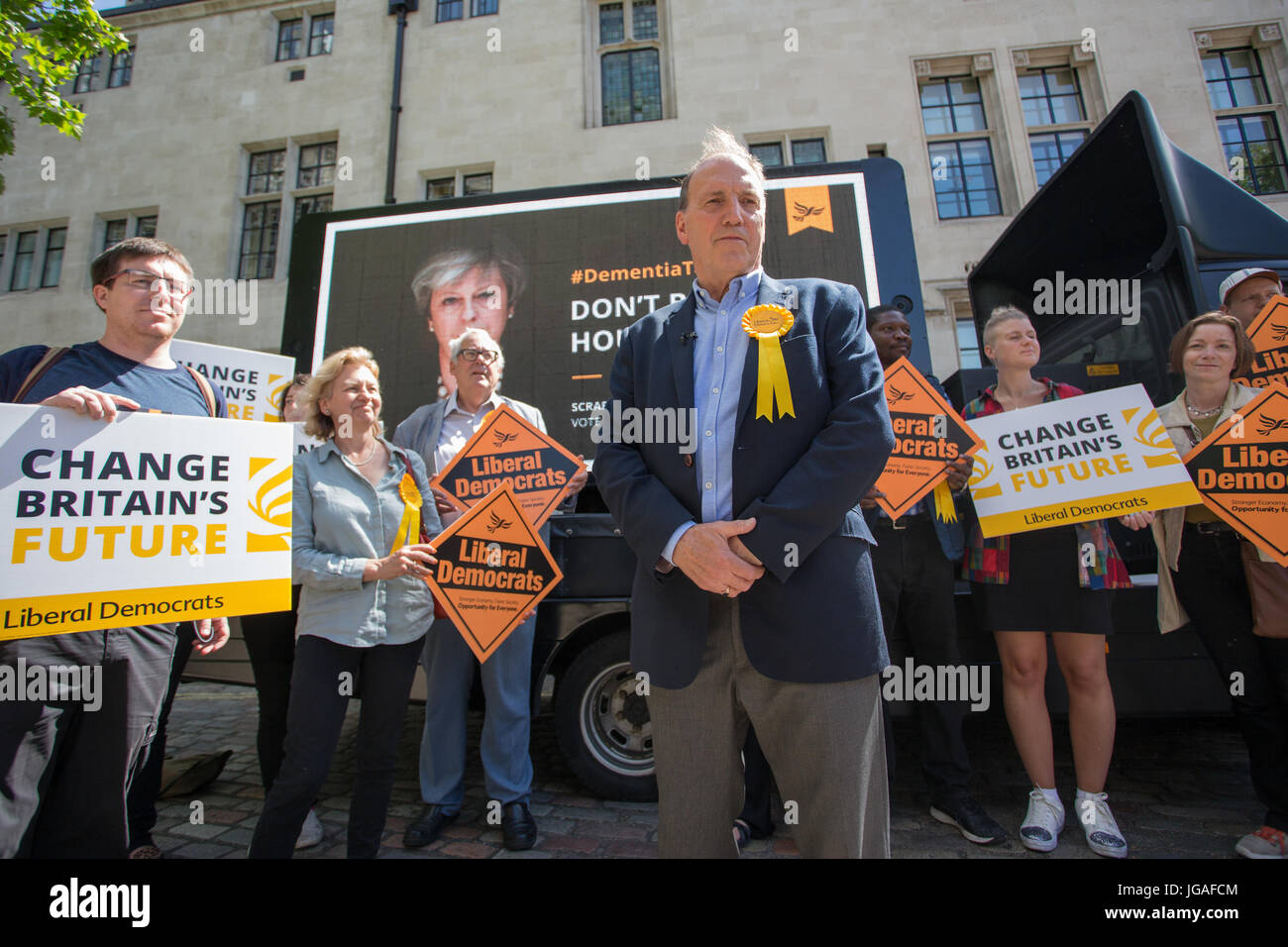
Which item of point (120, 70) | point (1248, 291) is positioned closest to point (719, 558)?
point (1248, 291)

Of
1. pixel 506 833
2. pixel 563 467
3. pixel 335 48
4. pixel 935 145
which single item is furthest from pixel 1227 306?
pixel 335 48

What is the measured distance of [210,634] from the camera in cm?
207

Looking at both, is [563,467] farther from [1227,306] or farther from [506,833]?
[1227,306]

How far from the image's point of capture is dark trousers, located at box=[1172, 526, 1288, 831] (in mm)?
2424

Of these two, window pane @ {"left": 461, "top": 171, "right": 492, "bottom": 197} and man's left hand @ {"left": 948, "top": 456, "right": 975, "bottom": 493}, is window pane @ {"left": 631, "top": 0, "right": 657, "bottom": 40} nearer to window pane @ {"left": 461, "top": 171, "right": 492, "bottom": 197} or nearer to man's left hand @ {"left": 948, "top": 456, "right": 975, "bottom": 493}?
window pane @ {"left": 461, "top": 171, "right": 492, "bottom": 197}

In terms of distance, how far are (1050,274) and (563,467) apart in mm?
4435

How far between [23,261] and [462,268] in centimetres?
1576

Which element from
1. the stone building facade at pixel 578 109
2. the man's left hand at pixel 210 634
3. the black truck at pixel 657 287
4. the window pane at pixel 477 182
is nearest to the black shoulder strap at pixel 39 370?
the man's left hand at pixel 210 634

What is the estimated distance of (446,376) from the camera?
441 cm

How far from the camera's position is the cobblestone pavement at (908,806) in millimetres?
2531

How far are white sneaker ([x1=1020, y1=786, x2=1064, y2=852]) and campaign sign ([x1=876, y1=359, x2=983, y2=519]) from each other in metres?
1.35

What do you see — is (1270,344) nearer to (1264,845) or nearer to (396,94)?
(1264,845)

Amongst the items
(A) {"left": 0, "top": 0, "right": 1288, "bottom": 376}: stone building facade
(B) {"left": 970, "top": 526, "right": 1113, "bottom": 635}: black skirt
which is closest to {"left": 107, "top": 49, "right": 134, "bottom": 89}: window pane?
(A) {"left": 0, "top": 0, "right": 1288, "bottom": 376}: stone building facade

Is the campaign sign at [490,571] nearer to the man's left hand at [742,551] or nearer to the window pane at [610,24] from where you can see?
the man's left hand at [742,551]
